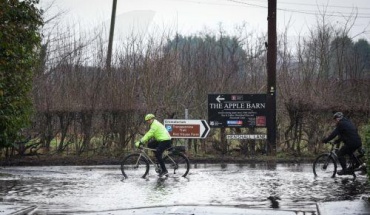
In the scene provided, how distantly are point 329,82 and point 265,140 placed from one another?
5661 mm

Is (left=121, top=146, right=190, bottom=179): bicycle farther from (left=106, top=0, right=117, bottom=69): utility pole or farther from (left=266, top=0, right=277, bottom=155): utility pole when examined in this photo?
→ (left=106, top=0, right=117, bottom=69): utility pole

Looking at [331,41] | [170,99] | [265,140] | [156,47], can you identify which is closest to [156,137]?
[265,140]

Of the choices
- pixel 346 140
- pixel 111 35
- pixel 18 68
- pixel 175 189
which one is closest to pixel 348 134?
pixel 346 140

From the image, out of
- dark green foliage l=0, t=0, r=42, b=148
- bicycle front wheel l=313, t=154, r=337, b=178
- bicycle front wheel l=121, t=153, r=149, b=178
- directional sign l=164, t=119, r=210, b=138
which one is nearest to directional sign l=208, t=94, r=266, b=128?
directional sign l=164, t=119, r=210, b=138

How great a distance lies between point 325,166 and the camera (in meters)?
20.2

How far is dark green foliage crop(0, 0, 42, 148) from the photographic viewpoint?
62.7ft

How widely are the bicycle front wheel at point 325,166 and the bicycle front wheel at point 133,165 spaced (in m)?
4.85

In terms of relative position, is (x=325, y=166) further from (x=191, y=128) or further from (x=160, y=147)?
(x=191, y=128)

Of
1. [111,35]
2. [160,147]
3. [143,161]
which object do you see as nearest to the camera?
[160,147]

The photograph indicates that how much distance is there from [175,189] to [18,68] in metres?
6.02

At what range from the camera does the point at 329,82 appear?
103ft

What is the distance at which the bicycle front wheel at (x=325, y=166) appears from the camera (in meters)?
20.1

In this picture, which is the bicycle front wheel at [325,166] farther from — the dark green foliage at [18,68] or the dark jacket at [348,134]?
the dark green foliage at [18,68]

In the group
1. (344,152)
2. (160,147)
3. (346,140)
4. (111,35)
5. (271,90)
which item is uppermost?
(111,35)
